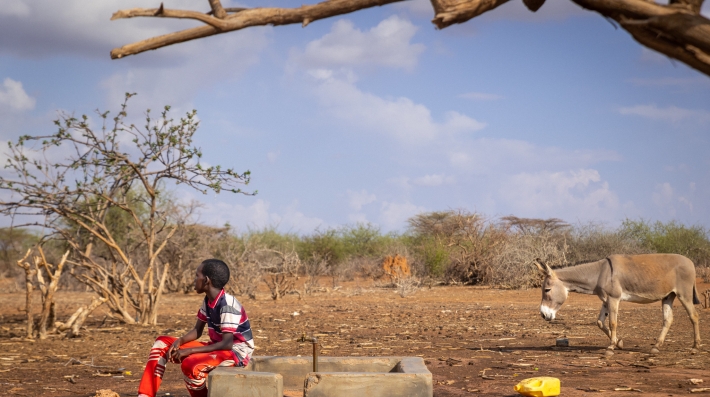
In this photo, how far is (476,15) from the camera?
464 cm

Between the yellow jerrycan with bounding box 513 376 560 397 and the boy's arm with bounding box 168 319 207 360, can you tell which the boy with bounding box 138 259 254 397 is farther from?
the yellow jerrycan with bounding box 513 376 560 397

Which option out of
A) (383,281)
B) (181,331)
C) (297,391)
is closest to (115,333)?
(181,331)

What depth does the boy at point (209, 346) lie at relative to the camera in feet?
20.6

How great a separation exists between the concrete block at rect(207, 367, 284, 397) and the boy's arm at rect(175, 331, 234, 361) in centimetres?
40

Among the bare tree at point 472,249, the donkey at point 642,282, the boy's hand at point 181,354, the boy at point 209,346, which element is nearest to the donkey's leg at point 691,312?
the donkey at point 642,282

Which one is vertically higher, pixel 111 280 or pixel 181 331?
pixel 111 280

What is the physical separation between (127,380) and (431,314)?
8.93 meters

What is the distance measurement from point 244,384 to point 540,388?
9.39ft

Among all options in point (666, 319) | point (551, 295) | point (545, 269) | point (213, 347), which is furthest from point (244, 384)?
point (666, 319)

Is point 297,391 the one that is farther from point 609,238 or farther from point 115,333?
point 609,238

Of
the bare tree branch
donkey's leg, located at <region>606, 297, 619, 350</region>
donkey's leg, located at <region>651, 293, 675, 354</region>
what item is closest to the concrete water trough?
the bare tree branch

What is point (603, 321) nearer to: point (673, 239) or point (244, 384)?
point (244, 384)

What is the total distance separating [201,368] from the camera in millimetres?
6262

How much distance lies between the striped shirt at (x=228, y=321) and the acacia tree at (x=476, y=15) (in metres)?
2.63
